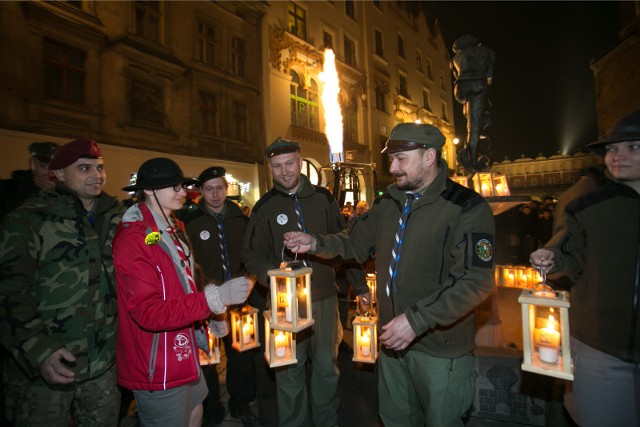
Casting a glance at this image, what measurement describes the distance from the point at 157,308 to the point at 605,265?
302 cm

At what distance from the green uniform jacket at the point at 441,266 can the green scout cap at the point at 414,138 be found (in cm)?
26

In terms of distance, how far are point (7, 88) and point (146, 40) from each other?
193 inches

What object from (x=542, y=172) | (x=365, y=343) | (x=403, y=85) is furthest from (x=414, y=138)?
(x=542, y=172)

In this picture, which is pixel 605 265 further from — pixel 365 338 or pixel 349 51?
pixel 349 51

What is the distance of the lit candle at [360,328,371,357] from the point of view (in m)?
3.60

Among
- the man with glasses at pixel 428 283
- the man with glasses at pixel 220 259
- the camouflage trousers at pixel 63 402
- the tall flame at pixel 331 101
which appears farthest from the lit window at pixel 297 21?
the camouflage trousers at pixel 63 402

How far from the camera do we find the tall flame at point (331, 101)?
66.1 ft

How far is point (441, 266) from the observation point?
2.37 m

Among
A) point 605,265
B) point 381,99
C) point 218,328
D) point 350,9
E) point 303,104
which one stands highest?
point 350,9

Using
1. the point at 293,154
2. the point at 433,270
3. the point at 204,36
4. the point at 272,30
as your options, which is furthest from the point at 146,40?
the point at 433,270

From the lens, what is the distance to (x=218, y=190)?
4.08 meters

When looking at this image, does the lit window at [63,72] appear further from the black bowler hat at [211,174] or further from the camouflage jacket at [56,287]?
the camouflage jacket at [56,287]

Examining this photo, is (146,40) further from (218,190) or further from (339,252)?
(339,252)

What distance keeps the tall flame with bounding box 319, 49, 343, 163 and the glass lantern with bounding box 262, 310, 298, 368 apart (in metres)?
17.5
